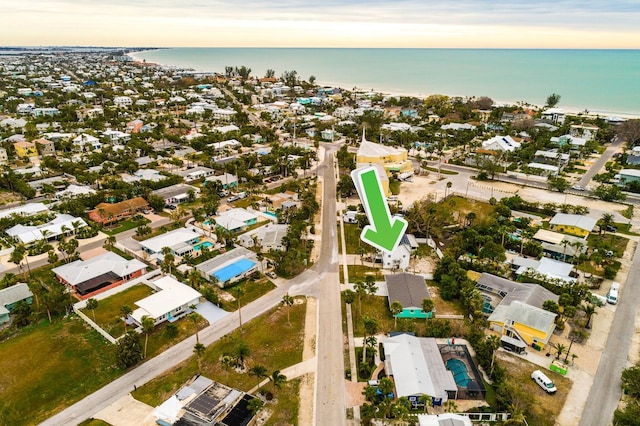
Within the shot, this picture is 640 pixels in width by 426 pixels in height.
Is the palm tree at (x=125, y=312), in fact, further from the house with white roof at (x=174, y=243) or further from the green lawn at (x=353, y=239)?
the green lawn at (x=353, y=239)

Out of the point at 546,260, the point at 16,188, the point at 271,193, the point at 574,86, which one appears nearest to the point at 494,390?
the point at 546,260

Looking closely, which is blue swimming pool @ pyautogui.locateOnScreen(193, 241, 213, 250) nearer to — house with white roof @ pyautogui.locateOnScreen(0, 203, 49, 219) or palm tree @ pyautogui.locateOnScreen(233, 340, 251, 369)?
palm tree @ pyautogui.locateOnScreen(233, 340, 251, 369)

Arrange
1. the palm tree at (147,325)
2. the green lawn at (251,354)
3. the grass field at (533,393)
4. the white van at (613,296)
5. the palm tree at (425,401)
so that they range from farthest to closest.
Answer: the white van at (613,296)
the palm tree at (147,325)
the green lawn at (251,354)
the grass field at (533,393)
the palm tree at (425,401)

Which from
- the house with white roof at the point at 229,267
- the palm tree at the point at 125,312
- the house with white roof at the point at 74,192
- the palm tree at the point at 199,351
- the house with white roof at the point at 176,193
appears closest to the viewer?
the palm tree at the point at 199,351

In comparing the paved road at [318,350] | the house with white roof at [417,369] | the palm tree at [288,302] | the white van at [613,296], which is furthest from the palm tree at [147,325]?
the white van at [613,296]

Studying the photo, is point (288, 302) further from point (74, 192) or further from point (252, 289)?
point (74, 192)
